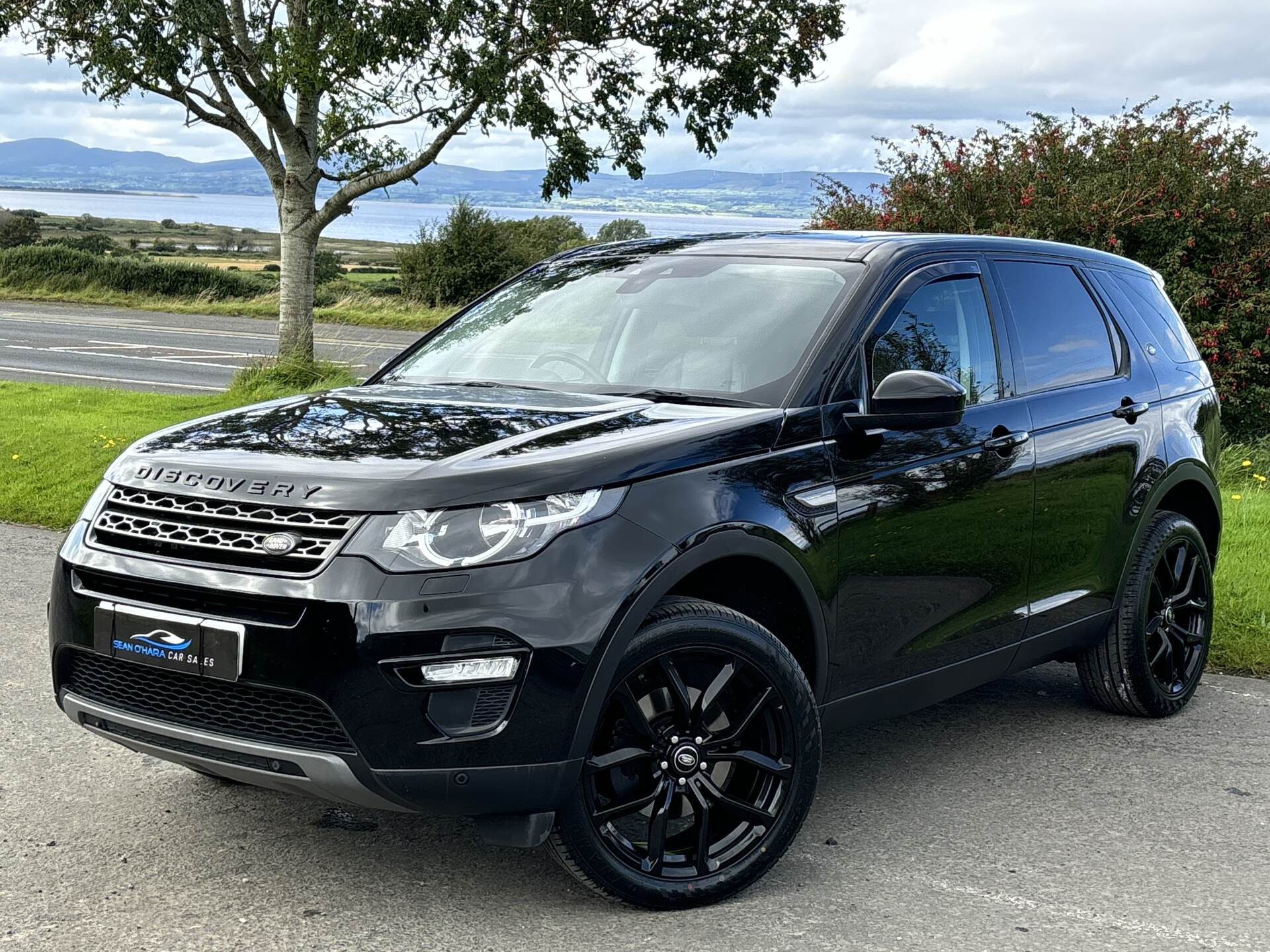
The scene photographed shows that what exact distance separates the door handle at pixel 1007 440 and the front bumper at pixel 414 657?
1638 mm

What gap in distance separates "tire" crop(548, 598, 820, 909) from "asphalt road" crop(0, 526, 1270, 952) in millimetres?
126

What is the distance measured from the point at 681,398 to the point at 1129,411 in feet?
6.69

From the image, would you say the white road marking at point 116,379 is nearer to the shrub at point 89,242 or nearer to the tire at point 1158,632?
the tire at point 1158,632

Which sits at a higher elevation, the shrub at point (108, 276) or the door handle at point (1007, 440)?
the door handle at point (1007, 440)

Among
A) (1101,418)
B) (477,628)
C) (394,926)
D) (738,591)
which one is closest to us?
(477,628)

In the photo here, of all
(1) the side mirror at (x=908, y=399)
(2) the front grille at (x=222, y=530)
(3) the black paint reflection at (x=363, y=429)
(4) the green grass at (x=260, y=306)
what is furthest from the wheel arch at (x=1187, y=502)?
(4) the green grass at (x=260, y=306)

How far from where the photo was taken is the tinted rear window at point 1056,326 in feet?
16.8

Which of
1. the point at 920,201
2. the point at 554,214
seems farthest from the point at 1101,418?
the point at 554,214

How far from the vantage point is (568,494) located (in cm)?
347

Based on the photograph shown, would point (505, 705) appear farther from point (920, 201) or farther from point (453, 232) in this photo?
point (453, 232)

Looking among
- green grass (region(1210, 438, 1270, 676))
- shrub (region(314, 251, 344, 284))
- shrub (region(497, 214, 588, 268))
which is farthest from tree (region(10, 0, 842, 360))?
shrub (region(314, 251, 344, 284))

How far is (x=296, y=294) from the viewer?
1678cm

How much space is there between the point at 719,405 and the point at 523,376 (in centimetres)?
84

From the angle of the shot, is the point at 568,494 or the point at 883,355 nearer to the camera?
the point at 568,494
